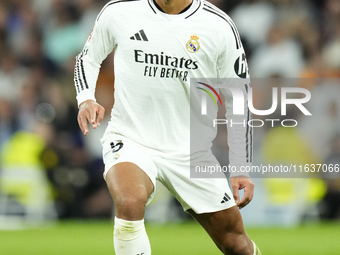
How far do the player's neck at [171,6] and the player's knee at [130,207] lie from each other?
1.56m

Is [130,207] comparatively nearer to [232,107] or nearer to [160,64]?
[160,64]

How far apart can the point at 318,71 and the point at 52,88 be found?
459 cm

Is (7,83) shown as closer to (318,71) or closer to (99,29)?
(318,71)

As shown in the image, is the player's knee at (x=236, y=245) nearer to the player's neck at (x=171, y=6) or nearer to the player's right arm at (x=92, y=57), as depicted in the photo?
the player's right arm at (x=92, y=57)

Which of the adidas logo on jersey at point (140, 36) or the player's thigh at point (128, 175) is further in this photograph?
the adidas logo on jersey at point (140, 36)

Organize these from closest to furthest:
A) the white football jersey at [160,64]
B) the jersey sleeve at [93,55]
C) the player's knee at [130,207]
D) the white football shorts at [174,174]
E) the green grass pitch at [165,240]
→ 1. the player's knee at [130,207]
2. the white football shorts at [174,174]
3. the white football jersey at [160,64]
4. the jersey sleeve at [93,55]
5. the green grass pitch at [165,240]

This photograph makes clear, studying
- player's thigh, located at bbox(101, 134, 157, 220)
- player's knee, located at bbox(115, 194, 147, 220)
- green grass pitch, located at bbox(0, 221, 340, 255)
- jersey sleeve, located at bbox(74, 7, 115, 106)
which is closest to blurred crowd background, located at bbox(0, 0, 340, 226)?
green grass pitch, located at bbox(0, 221, 340, 255)

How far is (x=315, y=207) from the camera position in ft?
34.8

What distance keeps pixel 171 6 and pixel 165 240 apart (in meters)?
4.88

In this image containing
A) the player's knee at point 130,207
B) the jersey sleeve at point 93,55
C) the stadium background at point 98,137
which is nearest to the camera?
the player's knee at point 130,207

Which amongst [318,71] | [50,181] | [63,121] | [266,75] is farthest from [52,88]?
[318,71]

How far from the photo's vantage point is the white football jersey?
5.02 metres

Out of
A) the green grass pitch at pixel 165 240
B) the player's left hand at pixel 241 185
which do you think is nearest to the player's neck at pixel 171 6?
the player's left hand at pixel 241 185

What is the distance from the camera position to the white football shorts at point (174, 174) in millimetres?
4828
